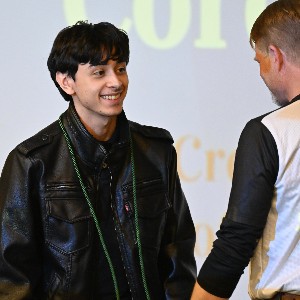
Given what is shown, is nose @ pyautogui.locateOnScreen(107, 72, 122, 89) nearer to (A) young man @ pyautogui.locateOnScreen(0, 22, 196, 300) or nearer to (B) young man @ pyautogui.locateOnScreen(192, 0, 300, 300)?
(A) young man @ pyautogui.locateOnScreen(0, 22, 196, 300)

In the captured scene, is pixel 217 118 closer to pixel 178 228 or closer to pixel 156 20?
pixel 156 20

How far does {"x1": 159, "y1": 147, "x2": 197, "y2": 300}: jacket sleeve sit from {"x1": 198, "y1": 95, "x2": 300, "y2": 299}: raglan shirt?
1.33ft

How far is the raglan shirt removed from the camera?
51.9 inches

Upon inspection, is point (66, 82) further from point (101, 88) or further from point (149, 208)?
point (149, 208)

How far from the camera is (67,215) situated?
1.67 m

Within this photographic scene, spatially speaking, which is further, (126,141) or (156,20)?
(156,20)

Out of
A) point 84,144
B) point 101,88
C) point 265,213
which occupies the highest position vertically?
point 101,88

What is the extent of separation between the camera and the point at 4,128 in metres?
2.57

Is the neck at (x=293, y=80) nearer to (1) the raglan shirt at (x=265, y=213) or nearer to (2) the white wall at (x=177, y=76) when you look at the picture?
(1) the raglan shirt at (x=265, y=213)

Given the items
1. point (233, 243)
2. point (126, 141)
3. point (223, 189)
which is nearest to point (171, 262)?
point (126, 141)

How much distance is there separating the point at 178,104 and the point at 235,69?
25 centimetres

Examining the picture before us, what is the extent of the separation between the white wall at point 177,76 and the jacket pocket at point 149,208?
2.82 ft

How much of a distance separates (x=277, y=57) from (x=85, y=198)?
589 millimetres

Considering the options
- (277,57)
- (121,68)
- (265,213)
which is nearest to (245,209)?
(265,213)
